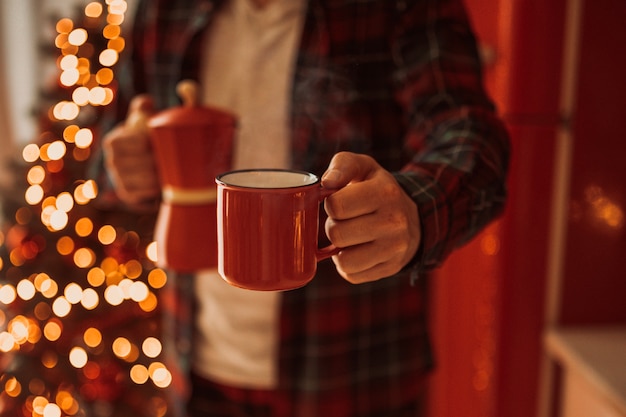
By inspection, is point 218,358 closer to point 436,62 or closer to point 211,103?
point 211,103

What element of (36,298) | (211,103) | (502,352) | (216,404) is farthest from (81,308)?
(502,352)

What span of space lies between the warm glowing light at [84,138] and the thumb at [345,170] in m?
1.27

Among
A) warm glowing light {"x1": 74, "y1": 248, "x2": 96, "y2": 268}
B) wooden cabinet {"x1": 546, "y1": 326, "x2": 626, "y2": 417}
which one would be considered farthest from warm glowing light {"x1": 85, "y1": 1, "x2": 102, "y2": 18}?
wooden cabinet {"x1": 546, "y1": 326, "x2": 626, "y2": 417}

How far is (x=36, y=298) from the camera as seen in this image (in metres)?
1.61

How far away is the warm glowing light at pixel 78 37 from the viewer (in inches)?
62.4

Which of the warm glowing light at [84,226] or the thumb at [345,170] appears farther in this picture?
the warm glowing light at [84,226]

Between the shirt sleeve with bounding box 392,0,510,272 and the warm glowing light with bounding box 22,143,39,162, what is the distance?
110 centimetres

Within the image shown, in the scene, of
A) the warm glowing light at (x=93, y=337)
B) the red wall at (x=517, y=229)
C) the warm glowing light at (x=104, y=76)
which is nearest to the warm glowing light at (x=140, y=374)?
the warm glowing light at (x=93, y=337)

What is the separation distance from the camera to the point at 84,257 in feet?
5.29

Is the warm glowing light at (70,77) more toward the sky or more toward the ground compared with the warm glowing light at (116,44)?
more toward the ground

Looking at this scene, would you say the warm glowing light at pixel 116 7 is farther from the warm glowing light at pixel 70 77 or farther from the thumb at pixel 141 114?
the thumb at pixel 141 114

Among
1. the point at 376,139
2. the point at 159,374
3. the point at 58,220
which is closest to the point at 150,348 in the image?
the point at 159,374

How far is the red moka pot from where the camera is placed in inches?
25.9

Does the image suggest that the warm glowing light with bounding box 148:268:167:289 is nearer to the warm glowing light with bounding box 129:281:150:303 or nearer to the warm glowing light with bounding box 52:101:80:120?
the warm glowing light with bounding box 129:281:150:303
